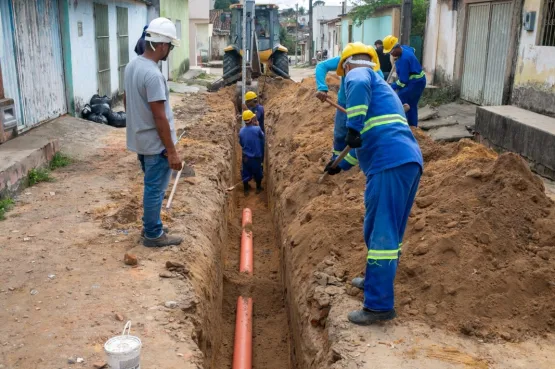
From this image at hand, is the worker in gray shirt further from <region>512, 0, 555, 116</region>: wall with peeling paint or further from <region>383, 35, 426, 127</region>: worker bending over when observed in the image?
<region>512, 0, 555, 116</region>: wall with peeling paint

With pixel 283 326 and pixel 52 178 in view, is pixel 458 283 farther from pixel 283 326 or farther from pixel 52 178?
pixel 52 178

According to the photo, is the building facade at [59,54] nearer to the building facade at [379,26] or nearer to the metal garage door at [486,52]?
the metal garage door at [486,52]

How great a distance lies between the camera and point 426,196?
17.7 feet

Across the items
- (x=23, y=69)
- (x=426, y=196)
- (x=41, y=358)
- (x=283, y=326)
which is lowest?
(x=283, y=326)

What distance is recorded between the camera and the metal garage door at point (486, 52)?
38.7ft

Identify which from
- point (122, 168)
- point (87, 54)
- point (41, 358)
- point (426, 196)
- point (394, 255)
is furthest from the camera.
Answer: point (87, 54)

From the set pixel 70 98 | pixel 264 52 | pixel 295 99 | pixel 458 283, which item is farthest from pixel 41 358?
pixel 264 52

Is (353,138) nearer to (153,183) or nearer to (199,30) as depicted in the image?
(153,183)

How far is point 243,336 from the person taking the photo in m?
5.44

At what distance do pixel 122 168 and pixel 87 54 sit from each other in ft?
15.7

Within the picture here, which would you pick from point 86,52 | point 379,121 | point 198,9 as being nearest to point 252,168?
point 86,52

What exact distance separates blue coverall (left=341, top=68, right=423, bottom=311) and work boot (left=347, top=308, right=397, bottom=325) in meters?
0.05

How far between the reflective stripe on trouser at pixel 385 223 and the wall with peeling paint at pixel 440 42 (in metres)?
11.3


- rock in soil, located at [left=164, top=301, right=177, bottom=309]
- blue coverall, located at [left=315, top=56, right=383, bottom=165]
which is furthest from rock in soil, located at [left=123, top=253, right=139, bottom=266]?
blue coverall, located at [left=315, top=56, right=383, bottom=165]
